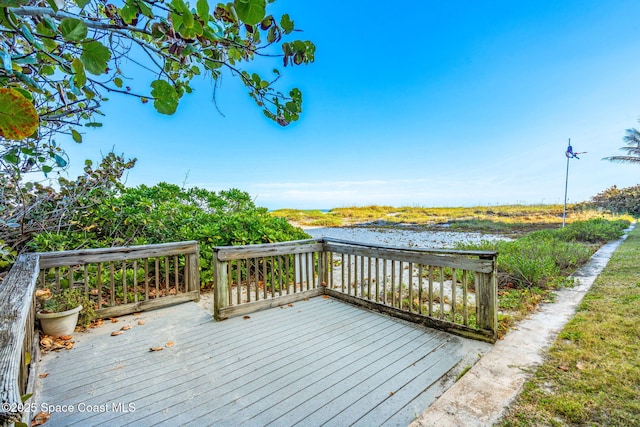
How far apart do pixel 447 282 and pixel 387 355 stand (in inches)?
126

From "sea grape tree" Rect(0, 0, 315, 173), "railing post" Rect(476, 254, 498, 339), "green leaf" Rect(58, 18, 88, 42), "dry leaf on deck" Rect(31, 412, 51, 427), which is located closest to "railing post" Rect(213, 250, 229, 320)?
"dry leaf on deck" Rect(31, 412, 51, 427)

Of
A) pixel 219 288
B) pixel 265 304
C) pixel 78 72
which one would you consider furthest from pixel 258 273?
pixel 78 72

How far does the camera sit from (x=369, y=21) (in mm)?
7207

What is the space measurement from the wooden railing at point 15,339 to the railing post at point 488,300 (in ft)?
10.1

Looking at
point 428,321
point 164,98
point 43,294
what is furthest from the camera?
point 43,294

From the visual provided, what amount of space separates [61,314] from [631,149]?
24.1 metres

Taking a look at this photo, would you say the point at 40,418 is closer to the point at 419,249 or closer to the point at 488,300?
the point at 419,249

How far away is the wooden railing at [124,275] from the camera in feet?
10.8

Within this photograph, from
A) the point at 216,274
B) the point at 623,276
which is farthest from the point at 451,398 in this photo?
the point at 623,276

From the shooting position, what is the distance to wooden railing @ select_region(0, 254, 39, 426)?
2.22ft

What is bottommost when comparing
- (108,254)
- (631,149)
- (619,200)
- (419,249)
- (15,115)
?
(108,254)

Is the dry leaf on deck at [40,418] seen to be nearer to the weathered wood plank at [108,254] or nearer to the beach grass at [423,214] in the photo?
the weathered wood plank at [108,254]

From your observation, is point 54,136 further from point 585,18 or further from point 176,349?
point 585,18

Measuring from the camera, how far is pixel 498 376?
7.14ft
